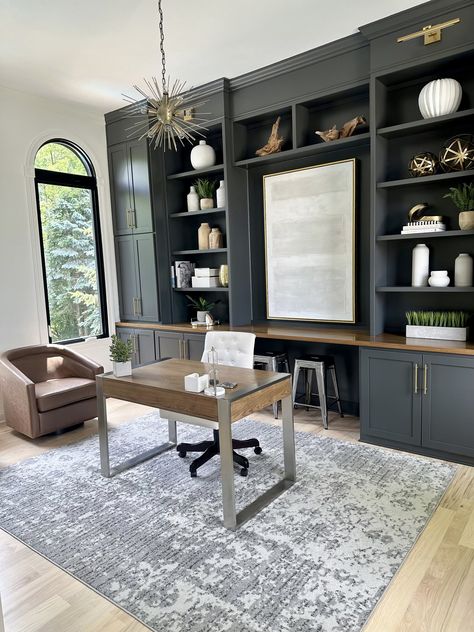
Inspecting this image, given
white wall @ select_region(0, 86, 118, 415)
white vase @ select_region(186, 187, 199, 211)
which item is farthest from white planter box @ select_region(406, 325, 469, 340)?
white wall @ select_region(0, 86, 118, 415)

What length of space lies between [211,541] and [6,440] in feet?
7.74

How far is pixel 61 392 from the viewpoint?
3734 mm

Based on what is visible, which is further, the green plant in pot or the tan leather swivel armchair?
the tan leather swivel armchair

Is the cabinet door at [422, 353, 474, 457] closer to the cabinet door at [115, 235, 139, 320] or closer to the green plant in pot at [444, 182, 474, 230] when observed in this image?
the green plant in pot at [444, 182, 474, 230]

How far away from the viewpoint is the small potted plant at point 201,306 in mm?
4777

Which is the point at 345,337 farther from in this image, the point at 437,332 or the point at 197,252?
the point at 197,252

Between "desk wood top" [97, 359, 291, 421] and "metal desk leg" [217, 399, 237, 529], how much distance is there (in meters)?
0.04

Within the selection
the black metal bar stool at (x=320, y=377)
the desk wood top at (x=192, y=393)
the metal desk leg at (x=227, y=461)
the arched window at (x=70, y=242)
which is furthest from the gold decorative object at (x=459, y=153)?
the arched window at (x=70, y=242)

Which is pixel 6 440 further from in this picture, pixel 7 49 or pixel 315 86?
pixel 315 86

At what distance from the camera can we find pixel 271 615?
1.80m

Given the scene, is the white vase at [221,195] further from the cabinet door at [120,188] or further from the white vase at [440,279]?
the white vase at [440,279]

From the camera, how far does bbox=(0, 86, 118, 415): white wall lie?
4.20 metres

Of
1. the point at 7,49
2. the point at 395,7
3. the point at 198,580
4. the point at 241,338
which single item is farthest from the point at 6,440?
the point at 395,7

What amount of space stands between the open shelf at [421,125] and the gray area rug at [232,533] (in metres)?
2.35
